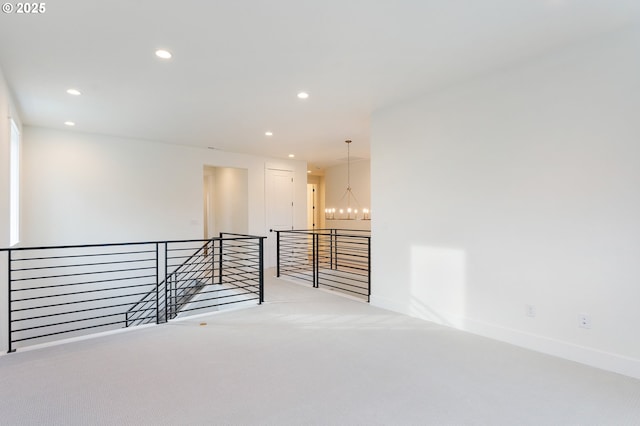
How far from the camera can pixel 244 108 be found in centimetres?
437

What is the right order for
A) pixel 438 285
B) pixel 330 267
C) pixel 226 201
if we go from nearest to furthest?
1. pixel 438 285
2. pixel 330 267
3. pixel 226 201

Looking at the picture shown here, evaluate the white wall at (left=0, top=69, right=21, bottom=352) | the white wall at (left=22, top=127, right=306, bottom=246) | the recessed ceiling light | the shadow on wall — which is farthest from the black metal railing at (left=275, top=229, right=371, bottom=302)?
the white wall at (left=0, top=69, right=21, bottom=352)

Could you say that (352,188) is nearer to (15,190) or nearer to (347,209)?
(347,209)

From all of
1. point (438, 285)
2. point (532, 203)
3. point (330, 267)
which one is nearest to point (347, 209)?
point (330, 267)

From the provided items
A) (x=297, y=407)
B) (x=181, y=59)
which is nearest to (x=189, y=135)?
(x=181, y=59)

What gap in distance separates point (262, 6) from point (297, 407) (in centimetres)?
276

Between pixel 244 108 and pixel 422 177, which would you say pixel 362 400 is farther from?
pixel 244 108

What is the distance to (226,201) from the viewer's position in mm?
8625

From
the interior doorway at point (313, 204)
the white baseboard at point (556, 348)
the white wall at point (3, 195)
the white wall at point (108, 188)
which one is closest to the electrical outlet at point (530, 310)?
the white baseboard at point (556, 348)

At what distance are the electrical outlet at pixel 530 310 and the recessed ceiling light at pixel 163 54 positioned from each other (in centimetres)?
412

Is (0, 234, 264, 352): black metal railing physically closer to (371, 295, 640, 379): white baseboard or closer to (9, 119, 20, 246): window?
(9, 119, 20, 246): window

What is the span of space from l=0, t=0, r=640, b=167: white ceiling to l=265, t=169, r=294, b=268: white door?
349cm

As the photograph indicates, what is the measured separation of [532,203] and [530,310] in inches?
40.4

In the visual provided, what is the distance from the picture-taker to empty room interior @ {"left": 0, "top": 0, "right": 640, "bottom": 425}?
2223mm
